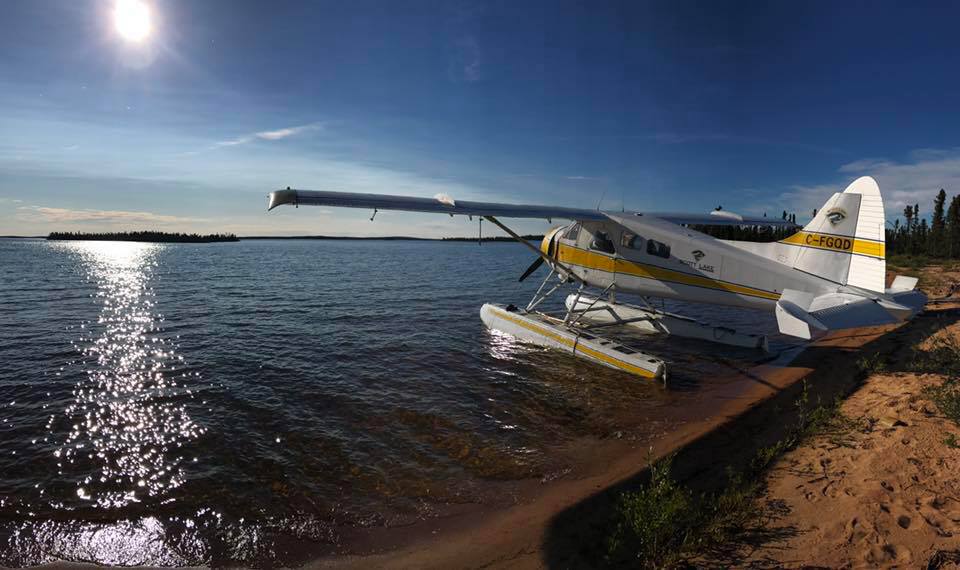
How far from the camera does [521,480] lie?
18.6 ft

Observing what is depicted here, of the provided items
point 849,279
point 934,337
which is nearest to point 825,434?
point 849,279

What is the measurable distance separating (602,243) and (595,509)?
8100 millimetres

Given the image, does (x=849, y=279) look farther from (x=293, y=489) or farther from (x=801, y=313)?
(x=293, y=489)

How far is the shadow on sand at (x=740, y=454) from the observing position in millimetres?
3925

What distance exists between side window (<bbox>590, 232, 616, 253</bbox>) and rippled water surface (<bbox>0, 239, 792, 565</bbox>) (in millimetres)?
3002

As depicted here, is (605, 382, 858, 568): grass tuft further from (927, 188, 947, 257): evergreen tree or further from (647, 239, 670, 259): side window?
(927, 188, 947, 257): evergreen tree

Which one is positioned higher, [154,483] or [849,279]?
[849,279]

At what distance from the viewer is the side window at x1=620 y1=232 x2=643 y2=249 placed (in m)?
11.1

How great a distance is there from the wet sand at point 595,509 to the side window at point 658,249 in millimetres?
3784

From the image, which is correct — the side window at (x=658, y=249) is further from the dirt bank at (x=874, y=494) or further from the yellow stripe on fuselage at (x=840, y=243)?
the dirt bank at (x=874, y=494)

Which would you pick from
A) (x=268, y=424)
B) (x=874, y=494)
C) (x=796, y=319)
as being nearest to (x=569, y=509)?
(x=874, y=494)

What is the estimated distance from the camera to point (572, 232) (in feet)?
41.1

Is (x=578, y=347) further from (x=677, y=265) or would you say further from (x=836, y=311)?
(x=836, y=311)

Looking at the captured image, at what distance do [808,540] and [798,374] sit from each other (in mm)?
7060
